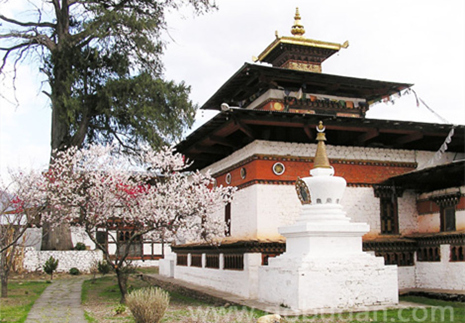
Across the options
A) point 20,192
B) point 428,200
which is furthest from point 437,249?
point 20,192

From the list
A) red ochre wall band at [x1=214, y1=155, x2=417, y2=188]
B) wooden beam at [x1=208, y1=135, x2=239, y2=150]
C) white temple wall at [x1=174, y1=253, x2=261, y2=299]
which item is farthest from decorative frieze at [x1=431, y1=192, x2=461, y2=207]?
wooden beam at [x1=208, y1=135, x2=239, y2=150]

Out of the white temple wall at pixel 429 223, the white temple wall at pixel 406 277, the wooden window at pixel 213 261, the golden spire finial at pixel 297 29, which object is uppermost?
the golden spire finial at pixel 297 29

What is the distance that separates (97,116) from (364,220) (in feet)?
47.5

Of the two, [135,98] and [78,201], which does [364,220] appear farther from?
[135,98]

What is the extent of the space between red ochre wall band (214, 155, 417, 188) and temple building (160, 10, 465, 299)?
26mm

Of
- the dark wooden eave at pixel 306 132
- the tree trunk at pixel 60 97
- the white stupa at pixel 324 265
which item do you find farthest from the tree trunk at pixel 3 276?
the white stupa at pixel 324 265

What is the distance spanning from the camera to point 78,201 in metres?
12.1

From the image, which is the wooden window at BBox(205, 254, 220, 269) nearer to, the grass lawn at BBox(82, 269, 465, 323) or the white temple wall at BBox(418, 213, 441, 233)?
the grass lawn at BBox(82, 269, 465, 323)

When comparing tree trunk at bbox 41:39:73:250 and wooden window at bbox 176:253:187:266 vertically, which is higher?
tree trunk at bbox 41:39:73:250

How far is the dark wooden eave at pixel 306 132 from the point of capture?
484 inches

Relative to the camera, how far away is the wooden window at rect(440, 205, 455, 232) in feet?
39.9

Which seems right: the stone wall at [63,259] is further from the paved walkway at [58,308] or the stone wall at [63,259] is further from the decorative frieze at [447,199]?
the decorative frieze at [447,199]

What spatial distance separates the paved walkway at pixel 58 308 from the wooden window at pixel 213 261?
12.0ft

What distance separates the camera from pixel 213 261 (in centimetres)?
1470
